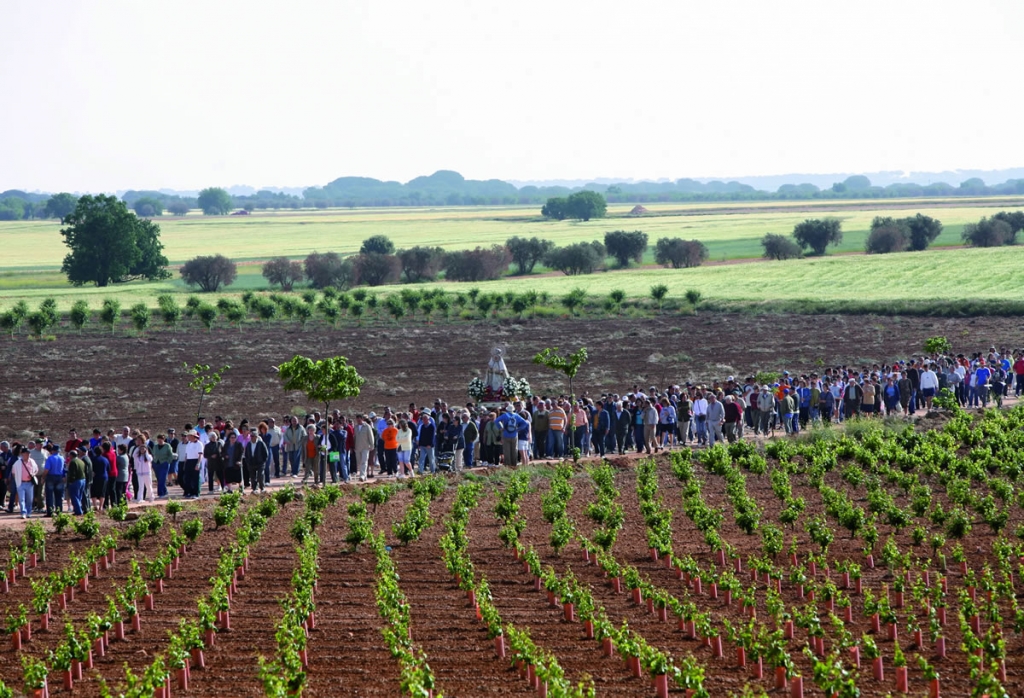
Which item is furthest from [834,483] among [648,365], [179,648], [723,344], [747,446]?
[723,344]

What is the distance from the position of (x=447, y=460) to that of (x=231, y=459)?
4.62 m

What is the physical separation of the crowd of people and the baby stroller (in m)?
0.04

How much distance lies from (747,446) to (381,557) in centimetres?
1148

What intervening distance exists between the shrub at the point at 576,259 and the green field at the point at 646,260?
7.07 ft

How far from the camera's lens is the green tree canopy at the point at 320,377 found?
25.0 metres

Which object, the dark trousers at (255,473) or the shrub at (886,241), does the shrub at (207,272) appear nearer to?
the shrub at (886,241)

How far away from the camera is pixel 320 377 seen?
25047 mm

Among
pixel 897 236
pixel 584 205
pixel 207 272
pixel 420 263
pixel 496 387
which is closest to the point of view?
pixel 496 387

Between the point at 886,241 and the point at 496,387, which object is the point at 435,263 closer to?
the point at 886,241

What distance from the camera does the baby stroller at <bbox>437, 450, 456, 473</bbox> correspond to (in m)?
26.8

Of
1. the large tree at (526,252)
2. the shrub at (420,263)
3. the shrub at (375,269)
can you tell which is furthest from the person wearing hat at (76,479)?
the large tree at (526,252)

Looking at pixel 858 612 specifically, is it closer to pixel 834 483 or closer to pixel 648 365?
pixel 834 483

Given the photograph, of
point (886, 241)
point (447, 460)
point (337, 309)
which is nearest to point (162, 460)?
point (447, 460)

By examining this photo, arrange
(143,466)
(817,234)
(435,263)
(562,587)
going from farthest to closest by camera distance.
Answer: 1. (817,234)
2. (435,263)
3. (143,466)
4. (562,587)
